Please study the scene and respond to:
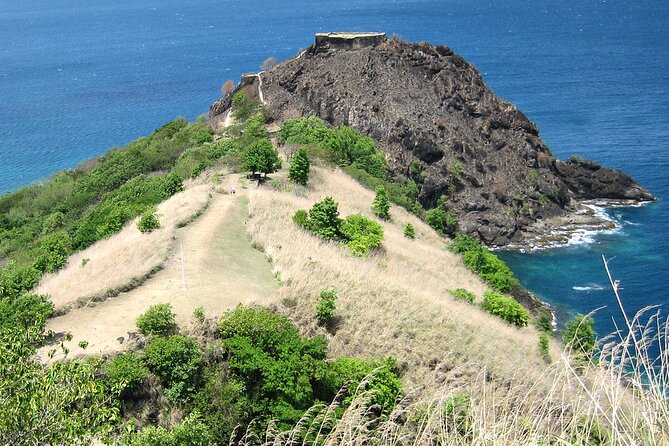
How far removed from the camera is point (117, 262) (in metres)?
25.8

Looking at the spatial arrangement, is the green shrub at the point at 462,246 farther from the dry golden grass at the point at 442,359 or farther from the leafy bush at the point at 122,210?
the leafy bush at the point at 122,210

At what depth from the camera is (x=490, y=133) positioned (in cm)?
7312

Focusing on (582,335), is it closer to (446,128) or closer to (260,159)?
(260,159)

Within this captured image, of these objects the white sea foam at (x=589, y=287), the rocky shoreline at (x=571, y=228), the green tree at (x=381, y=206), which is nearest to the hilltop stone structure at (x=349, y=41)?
the rocky shoreline at (x=571, y=228)

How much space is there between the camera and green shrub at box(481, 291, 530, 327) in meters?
34.4

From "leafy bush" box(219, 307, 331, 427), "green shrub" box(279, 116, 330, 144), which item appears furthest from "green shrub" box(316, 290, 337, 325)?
"green shrub" box(279, 116, 330, 144)

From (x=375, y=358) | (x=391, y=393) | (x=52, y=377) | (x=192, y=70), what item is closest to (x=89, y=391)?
(x=52, y=377)

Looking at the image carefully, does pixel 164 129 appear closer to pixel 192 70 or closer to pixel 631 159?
pixel 631 159

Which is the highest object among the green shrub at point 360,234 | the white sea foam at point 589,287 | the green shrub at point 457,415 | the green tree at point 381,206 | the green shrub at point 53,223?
the green shrub at point 457,415

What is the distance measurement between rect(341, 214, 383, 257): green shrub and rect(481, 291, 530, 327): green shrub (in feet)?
21.7

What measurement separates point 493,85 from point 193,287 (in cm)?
9916

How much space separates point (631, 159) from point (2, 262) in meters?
66.3

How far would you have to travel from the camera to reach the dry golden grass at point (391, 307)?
2203 centimetres

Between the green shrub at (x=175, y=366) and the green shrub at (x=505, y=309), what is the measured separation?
1974 centimetres
